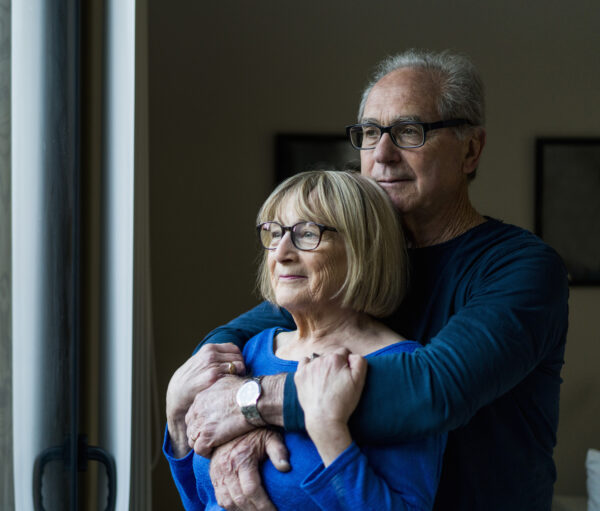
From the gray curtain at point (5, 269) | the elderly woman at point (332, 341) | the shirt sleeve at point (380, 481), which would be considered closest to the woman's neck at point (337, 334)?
the elderly woman at point (332, 341)

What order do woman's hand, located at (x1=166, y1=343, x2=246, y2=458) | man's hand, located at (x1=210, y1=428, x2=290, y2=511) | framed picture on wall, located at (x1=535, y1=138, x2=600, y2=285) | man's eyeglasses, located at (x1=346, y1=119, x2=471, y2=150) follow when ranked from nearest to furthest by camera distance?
man's hand, located at (x1=210, y1=428, x2=290, y2=511) < woman's hand, located at (x1=166, y1=343, x2=246, y2=458) < man's eyeglasses, located at (x1=346, y1=119, x2=471, y2=150) < framed picture on wall, located at (x1=535, y1=138, x2=600, y2=285)

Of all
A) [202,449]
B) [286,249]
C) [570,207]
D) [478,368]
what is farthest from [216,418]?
[570,207]

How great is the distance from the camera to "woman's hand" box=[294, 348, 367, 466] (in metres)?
0.94

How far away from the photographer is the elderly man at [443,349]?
37.6 inches

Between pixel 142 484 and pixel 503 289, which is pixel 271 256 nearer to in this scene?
pixel 503 289

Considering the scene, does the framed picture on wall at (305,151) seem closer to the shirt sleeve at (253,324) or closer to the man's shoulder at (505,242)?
the shirt sleeve at (253,324)

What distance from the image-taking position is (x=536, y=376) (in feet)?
3.79

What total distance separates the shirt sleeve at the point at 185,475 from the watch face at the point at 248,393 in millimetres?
245

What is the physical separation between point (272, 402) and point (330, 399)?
0.35 ft

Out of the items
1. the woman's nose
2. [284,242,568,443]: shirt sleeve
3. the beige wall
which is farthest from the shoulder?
the beige wall

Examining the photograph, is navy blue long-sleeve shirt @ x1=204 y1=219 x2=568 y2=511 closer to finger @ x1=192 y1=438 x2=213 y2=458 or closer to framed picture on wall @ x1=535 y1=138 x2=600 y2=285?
finger @ x1=192 y1=438 x2=213 y2=458

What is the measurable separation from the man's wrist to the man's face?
0.45 meters

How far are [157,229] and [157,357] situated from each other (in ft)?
2.15

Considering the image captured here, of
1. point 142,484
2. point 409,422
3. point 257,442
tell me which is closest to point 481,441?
point 409,422
